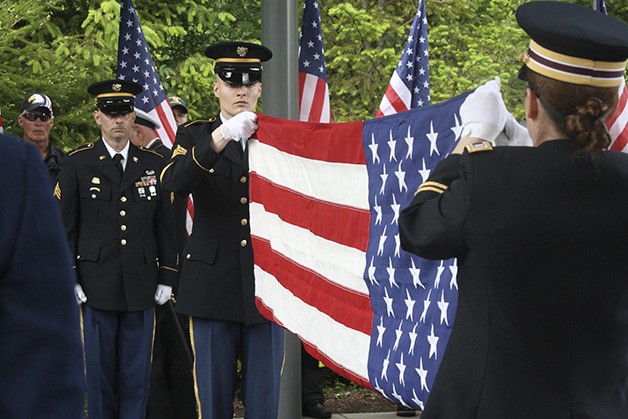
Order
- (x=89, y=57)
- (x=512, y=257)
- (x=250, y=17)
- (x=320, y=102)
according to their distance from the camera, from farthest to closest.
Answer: (x=250, y=17) → (x=89, y=57) → (x=320, y=102) → (x=512, y=257)

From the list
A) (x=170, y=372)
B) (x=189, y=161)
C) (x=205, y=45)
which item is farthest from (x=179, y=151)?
(x=205, y=45)

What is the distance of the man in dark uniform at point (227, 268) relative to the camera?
5.93 meters

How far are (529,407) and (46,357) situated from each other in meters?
1.28

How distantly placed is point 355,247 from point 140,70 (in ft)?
14.4

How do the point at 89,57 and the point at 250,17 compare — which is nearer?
the point at 89,57

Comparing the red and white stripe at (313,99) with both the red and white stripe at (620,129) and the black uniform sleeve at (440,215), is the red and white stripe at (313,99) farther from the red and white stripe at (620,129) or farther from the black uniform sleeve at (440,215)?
the black uniform sleeve at (440,215)

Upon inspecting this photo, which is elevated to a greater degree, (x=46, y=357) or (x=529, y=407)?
(x=46, y=357)

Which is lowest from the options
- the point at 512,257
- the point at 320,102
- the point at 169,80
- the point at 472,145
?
the point at 169,80

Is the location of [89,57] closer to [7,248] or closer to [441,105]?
[441,105]

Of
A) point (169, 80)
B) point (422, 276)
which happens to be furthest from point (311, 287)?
point (169, 80)

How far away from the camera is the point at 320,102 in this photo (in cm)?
783

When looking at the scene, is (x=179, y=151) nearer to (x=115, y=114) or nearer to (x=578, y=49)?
(x=115, y=114)

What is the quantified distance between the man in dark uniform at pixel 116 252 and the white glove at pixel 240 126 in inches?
63.0

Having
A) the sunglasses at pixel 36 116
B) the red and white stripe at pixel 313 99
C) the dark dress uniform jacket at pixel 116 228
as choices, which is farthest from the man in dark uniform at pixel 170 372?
the sunglasses at pixel 36 116
